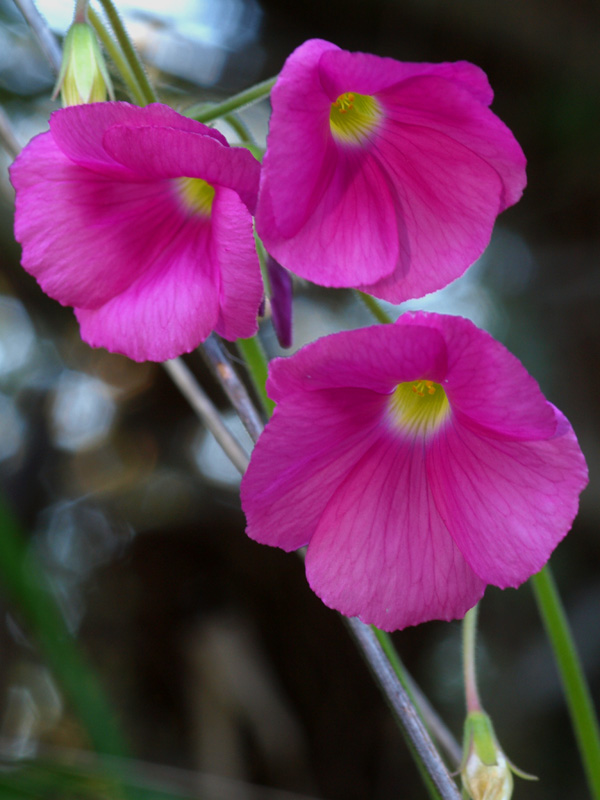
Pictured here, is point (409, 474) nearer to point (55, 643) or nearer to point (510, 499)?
Answer: point (510, 499)

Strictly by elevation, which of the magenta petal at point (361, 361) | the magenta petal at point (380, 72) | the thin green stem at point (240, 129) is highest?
the magenta petal at point (380, 72)

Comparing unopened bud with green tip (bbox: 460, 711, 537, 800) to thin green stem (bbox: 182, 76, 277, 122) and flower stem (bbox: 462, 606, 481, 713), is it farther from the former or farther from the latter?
thin green stem (bbox: 182, 76, 277, 122)

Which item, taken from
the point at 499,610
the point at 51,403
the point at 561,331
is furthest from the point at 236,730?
the point at 561,331

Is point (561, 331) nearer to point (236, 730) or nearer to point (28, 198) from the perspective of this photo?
point (236, 730)

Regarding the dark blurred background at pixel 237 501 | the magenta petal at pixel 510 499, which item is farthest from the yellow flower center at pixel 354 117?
the dark blurred background at pixel 237 501

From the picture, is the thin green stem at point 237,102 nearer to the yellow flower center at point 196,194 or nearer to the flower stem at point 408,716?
the yellow flower center at point 196,194

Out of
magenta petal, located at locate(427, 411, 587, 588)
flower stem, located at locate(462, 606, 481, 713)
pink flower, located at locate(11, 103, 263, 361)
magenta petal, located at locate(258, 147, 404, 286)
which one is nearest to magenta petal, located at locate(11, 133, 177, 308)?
pink flower, located at locate(11, 103, 263, 361)

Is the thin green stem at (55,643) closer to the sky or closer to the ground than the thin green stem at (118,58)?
closer to the ground

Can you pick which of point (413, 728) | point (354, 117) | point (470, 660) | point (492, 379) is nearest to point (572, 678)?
point (470, 660)
